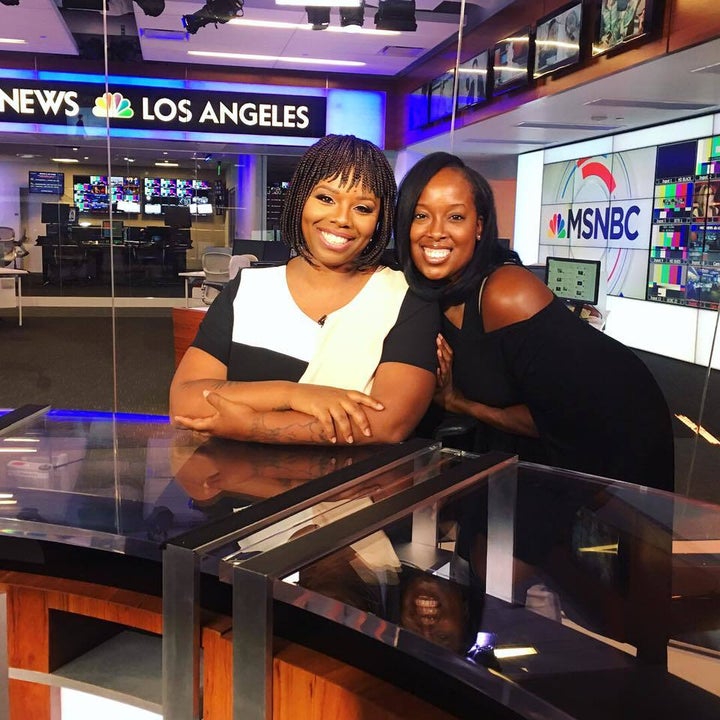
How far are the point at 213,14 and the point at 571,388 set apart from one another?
4.65 meters

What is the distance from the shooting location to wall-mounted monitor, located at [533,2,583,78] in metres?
4.99

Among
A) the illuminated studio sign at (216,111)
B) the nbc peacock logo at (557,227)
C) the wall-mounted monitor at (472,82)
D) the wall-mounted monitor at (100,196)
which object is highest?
the wall-mounted monitor at (472,82)

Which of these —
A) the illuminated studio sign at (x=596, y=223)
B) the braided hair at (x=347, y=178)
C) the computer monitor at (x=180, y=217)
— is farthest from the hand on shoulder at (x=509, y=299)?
the computer monitor at (x=180, y=217)

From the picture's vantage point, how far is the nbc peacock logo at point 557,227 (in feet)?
17.2

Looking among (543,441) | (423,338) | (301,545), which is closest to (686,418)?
(543,441)

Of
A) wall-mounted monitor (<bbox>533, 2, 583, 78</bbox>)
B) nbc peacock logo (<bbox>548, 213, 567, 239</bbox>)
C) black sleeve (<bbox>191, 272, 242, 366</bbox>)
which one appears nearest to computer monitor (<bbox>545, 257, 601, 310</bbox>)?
nbc peacock logo (<bbox>548, 213, 567, 239</bbox>)

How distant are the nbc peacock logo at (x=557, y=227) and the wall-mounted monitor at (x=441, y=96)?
122cm

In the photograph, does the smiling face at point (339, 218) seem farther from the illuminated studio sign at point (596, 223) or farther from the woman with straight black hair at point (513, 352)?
the illuminated studio sign at point (596, 223)

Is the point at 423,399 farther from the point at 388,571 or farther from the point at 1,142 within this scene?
the point at 1,142

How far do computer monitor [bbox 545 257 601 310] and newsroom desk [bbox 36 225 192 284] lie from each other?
280cm

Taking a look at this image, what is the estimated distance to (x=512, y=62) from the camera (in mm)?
5609

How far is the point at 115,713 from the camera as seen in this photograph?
42.8 inches

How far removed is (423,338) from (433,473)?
1.53ft

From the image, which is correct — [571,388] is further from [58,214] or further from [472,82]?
[58,214]
